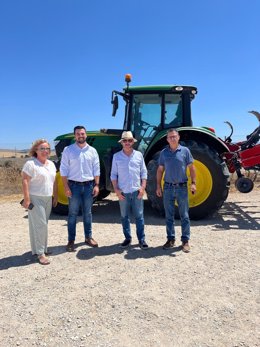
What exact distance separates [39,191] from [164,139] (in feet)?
10.1

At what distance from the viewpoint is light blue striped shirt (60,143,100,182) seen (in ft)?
15.7

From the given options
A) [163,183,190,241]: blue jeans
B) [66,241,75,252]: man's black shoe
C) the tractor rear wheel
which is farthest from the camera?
the tractor rear wheel

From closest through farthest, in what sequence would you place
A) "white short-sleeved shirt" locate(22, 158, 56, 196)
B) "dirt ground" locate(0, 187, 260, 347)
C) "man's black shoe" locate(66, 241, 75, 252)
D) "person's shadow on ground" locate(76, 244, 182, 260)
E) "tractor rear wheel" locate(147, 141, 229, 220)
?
"dirt ground" locate(0, 187, 260, 347) → "white short-sleeved shirt" locate(22, 158, 56, 196) → "person's shadow on ground" locate(76, 244, 182, 260) → "man's black shoe" locate(66, 241, 75, 252) → "tractor rear wheel" locate(147, 141, 229, 220)

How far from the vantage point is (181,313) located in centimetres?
313

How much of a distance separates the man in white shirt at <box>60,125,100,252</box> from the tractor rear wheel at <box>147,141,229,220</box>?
70.8 inches

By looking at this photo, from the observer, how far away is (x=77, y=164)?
4.79 meters

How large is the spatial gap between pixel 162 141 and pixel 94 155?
2.15 metres

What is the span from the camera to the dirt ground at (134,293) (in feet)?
9.21

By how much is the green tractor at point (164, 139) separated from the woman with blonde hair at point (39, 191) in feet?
8.03

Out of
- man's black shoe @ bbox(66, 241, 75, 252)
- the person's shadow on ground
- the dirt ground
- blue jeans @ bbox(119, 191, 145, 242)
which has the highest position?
blue jeans @ bbox(119, 191, 145, 242)

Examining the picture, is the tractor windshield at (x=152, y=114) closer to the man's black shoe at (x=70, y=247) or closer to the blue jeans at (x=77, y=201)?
the blue jeans at (x=77, y=201)

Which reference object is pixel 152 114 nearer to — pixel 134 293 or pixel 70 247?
pixel 70 247

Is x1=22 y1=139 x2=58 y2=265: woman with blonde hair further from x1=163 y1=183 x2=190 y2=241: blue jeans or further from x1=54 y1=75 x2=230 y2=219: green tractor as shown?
x1=54 y1=75 x2=230 y2=219: green tractor

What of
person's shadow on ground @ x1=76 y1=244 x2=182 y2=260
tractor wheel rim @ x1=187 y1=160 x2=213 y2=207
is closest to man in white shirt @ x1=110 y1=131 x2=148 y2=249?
person's shadow on ground @ x1=76 y1=244 x2=182 y2=260
